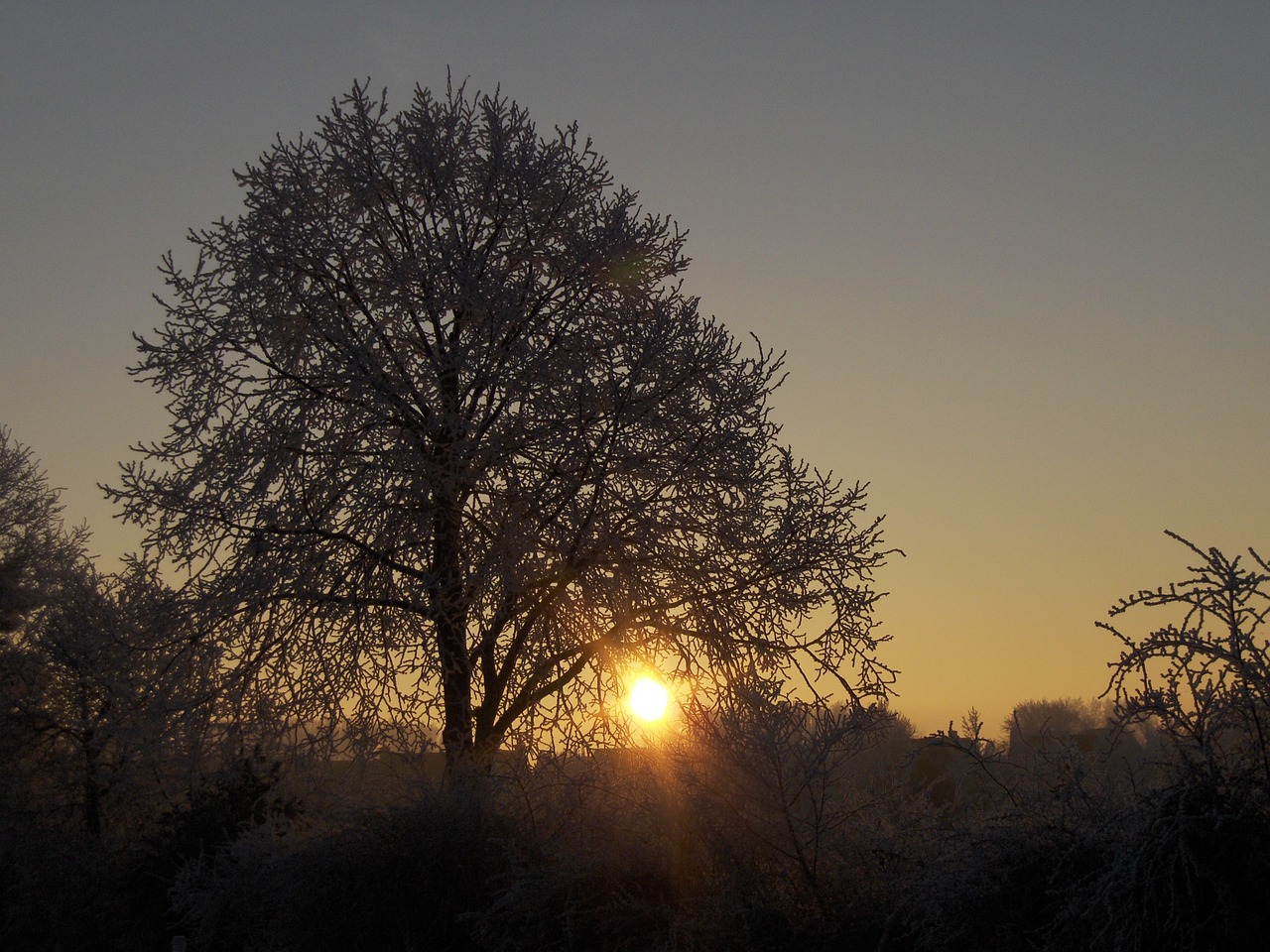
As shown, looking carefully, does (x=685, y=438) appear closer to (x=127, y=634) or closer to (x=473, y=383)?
(x=473, y=383)

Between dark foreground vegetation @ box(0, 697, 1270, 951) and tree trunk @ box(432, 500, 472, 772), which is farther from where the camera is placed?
tree trunk @ box(432, 500, 472, 772)

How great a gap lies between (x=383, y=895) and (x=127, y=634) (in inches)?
166

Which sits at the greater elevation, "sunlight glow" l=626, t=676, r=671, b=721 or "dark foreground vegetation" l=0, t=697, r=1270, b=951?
"sunlight glow" l=626, t=676, r=671, b=721

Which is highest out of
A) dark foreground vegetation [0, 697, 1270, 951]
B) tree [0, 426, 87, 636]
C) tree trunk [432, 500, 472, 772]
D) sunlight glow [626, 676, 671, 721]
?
tree [0, 426, 87, 636]

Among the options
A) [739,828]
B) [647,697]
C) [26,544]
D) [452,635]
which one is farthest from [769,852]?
[26,544]

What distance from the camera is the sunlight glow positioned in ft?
34.3

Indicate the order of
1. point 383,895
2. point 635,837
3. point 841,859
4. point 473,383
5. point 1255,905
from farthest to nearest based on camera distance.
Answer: point 473,383 < point 383,895 < point 635,837 < point 841,859 < point 1255,905

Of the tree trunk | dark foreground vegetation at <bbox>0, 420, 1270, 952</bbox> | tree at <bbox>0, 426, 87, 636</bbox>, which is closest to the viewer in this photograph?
dark foreground vegetation at <bbox>0, 420, 1270, 952</bbox>

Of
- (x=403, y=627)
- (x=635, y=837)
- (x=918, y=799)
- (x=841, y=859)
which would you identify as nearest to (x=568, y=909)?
(x=635, y=837)

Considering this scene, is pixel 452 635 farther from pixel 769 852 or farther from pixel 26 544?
pixel 26 544

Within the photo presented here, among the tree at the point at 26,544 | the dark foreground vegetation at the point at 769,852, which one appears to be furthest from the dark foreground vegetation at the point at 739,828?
the tree at the point at 26,544

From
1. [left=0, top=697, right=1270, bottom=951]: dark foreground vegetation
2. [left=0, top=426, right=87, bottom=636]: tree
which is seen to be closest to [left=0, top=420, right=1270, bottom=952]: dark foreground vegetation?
[left=0, top=697, right=1270, bottom=951]: dark foreground vegetation

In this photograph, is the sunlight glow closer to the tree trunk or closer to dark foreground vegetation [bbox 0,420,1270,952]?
dark foreground vegetation [bbox 0,420,1270,952]

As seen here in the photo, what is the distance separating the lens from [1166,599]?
490 cm
